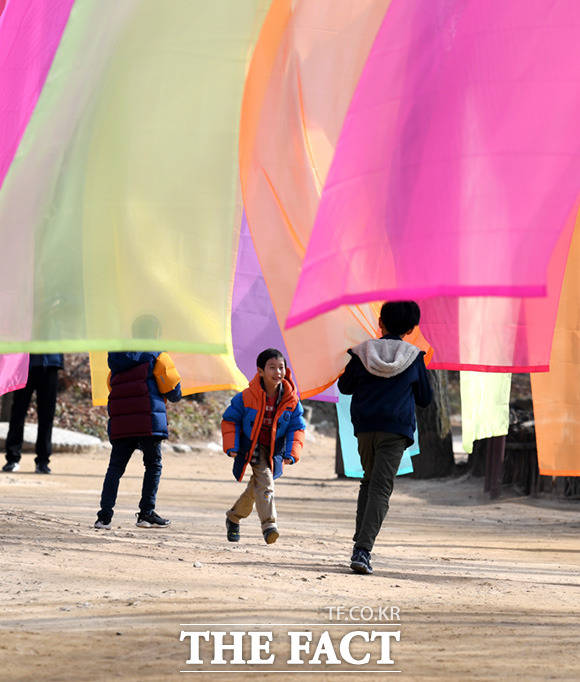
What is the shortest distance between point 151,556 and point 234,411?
3.20 feet

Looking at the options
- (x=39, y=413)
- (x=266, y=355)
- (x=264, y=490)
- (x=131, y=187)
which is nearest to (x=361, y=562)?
(x=264, y=490)

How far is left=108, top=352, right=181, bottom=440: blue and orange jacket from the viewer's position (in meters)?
7.35

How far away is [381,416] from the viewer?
6000 mm

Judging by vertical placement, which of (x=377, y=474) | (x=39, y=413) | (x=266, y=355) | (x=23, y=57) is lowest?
(x=377, y=474)

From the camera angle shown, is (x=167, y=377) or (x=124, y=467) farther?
(x=124, y=467)

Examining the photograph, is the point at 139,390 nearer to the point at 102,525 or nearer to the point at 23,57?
the point at 102,525

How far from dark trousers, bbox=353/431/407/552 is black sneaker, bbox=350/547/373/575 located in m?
0.03

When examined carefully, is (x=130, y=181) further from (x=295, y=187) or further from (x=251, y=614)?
(x=251, y=614)

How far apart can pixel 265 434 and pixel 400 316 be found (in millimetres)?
1494

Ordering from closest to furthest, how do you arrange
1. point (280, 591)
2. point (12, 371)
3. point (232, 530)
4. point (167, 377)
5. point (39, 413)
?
1. point (280, 591)
2. point (12, 371)
3. point (232, 530)
4. point (167, 377)
5. point (39, 413)

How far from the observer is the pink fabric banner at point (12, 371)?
5750mm

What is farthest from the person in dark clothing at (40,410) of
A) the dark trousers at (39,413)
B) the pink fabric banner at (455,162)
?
the pink fabric banner at (455,162)

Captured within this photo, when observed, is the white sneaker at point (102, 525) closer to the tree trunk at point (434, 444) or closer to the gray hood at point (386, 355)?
the gray hood at point (386, 355)

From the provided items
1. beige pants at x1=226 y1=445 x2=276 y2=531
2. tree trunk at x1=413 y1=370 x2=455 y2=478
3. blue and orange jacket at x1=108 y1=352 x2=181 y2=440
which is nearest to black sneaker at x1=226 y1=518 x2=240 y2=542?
beige pants at x1=226 y1=445 x2=276 y2=531
